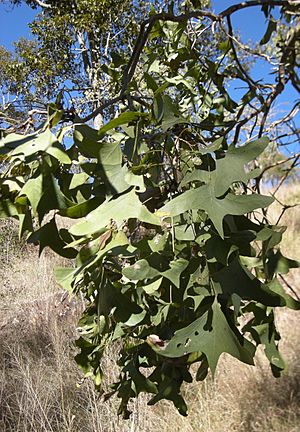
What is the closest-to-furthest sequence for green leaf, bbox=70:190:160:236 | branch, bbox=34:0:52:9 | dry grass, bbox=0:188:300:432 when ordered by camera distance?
green leaf, bbox=70:190:160:236 < dry grass, bbox=0:188:300:432 < branch, bbox=34:0:52:9

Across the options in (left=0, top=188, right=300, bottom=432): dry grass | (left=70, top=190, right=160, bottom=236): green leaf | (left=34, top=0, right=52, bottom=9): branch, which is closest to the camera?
(left=70, top=190, right=160, bottom=236): green leaf

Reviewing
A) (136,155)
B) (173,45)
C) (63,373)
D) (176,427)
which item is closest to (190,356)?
(136,155)

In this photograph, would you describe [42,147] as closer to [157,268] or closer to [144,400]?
[157,268]

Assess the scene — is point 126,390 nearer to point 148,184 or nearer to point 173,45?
point 148,184

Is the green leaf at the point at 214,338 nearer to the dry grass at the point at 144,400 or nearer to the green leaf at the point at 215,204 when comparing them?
the green leaf at the point at 215,204

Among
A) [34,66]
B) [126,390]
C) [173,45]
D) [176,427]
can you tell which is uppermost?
[34,66]

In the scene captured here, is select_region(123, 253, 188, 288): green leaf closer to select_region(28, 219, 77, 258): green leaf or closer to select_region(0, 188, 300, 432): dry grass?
select_region(28, 219, 77, 258): green leaf

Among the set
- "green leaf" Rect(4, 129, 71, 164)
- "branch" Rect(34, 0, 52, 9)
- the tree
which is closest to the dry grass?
the tree

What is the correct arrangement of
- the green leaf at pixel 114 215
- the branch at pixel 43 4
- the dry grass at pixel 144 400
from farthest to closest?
1. the branch at pixel 43 4
2. the dry grass at pixel 144 400
3. the green leaf at pixel 114 215

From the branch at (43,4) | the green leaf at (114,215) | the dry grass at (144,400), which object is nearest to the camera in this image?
the green leaf at (114,215)

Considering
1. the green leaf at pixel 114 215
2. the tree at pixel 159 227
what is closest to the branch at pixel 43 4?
the tree at pixel 159 227

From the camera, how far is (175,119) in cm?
52

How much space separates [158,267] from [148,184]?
0.33 feet

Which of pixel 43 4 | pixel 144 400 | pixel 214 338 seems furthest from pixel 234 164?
pixel 43 4
